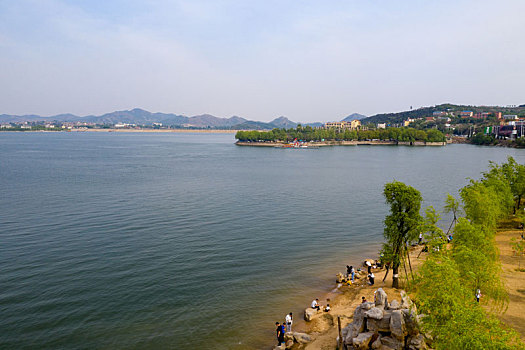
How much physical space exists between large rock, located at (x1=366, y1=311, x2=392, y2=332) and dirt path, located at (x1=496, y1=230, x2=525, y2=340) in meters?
8.04

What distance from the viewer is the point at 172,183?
69000 millimetres

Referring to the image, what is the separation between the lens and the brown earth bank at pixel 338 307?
19172 mm

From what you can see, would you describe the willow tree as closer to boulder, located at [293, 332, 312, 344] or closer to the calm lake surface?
the calm lake surface

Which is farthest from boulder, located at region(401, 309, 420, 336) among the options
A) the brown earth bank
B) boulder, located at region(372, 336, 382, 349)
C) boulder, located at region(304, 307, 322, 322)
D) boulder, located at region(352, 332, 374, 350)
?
boulder, located at region(304, 307, 322, 322)

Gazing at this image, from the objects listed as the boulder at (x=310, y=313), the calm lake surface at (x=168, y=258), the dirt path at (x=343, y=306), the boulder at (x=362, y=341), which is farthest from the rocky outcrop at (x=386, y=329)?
the calm lake surface at (x=168, y=258)

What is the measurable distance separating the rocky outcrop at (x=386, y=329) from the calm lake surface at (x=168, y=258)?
5.64m

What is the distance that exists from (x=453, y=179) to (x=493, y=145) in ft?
493

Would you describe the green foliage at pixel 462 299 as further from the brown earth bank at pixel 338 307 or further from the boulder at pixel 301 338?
the boulder at pixel 301 338

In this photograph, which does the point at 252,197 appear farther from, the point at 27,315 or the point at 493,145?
the point at 493,145

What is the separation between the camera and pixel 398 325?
15516mm

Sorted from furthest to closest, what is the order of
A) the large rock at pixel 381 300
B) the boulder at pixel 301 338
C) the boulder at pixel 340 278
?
the boulder at pixel 340 278 → the boulder at pixel 301 338 → the large rock at pixel 381 300

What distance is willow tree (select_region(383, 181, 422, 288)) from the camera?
23.5 metres

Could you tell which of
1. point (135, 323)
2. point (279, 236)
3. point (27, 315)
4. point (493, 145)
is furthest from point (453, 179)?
point (493, 145)

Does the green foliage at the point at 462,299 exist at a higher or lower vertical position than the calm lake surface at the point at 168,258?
higher
